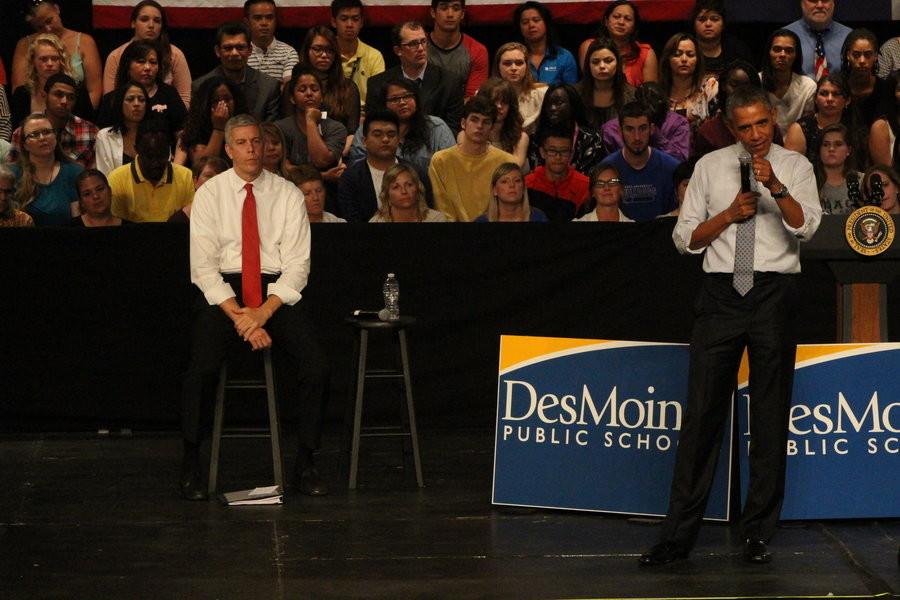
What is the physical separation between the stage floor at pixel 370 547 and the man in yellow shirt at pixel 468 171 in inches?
98.6

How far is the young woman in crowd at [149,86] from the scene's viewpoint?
1095 centimetres

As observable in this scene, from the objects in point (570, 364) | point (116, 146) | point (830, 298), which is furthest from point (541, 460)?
point (116, 146)

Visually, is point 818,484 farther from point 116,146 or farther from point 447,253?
point 116,146

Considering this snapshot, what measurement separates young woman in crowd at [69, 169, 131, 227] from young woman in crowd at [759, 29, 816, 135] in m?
4.83

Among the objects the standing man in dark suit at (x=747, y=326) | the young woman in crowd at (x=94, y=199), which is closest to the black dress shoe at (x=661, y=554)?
the standing man in dark suit at (x=747, y=326)

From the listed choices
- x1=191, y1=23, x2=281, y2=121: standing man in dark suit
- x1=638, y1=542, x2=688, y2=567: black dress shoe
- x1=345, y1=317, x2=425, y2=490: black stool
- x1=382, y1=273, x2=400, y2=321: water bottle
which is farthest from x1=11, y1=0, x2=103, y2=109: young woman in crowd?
x1=638, y1=542, x2=688, y2=567: black dress shoe

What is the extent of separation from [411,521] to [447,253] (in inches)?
98.5

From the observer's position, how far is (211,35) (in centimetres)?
1241

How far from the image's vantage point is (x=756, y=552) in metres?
→ 6.22

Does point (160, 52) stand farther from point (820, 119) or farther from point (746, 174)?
point (746, 174)

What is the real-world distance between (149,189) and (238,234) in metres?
2.48

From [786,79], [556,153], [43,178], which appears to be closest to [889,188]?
[786,79]

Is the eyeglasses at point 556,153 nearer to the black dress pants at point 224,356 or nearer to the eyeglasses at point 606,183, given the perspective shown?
Result: the eyeglasses at point 606,183

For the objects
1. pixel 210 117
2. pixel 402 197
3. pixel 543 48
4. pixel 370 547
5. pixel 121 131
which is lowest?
pixel 370 547
